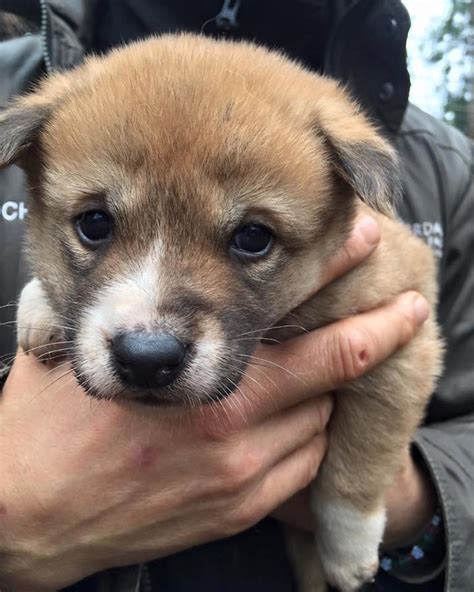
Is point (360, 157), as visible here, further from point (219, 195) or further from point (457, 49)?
point (457, 49)

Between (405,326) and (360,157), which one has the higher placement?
(360,157)

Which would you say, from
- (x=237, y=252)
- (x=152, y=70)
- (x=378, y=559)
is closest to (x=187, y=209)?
(x=237, y=252)

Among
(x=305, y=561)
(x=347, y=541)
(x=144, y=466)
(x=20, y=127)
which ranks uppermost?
(x=20, y=127)

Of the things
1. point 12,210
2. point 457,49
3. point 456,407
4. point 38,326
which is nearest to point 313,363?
point 38,326

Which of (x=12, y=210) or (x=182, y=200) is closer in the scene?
(x=182, y=200)

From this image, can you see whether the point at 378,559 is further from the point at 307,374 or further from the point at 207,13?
the point at 207,13

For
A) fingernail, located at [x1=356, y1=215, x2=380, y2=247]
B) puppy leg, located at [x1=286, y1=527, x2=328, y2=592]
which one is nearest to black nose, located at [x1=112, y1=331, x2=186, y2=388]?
fingernail, located at [x1=356, y1=215, x2=380, y2=247]

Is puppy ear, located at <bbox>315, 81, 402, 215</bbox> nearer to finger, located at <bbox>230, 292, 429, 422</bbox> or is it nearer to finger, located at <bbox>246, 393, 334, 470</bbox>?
finger, located at <bbox>230, 292, 429, 422</bbox>
